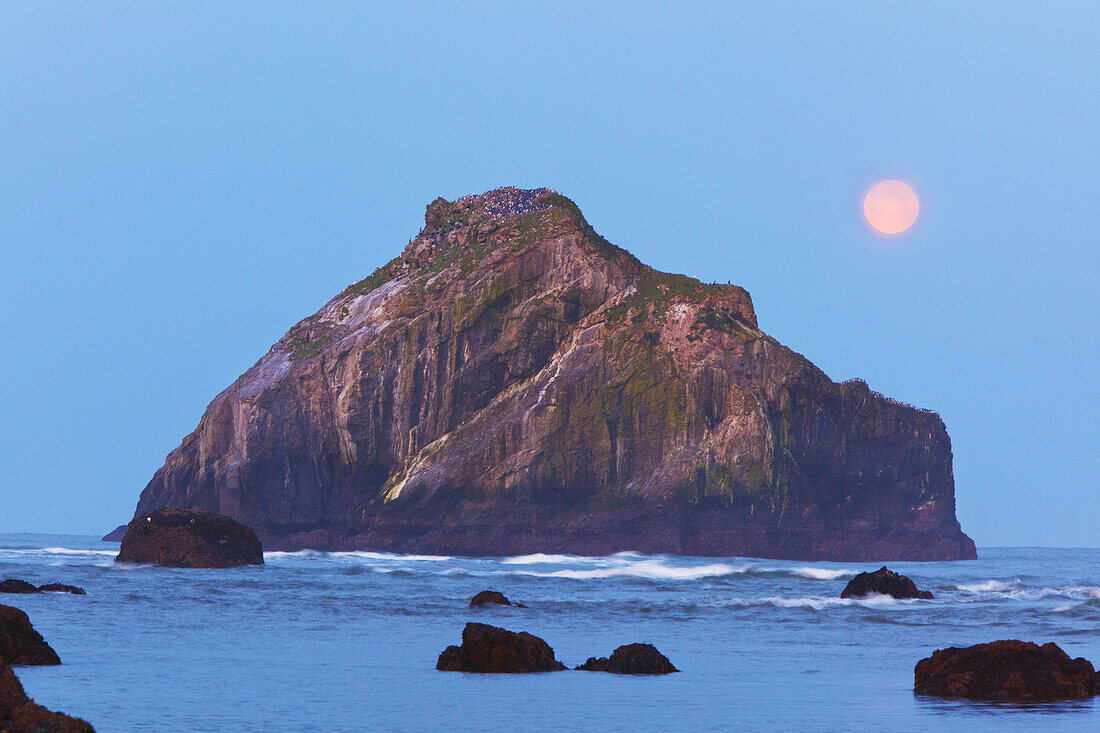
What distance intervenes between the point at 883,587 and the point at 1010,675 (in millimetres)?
23612

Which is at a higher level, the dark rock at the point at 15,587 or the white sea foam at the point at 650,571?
the dark rock at the point at 15,587

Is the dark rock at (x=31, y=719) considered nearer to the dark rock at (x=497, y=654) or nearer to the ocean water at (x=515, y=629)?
the ocean water at (x=515, y=629)

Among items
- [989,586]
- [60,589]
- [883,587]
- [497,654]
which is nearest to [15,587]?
[60,589]

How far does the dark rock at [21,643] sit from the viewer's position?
57.3 feet

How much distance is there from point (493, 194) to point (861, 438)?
42661mm

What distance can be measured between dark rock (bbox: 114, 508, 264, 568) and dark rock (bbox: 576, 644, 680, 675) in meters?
40.0

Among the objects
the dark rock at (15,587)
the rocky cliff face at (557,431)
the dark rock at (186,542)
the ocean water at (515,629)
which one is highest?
the rocky cliff face at (557,431)

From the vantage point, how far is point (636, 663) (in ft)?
60.2

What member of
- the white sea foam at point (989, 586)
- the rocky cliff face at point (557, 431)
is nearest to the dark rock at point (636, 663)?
the white sea foam at point (989, 586)

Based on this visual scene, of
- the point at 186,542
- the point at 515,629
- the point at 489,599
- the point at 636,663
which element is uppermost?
the point at 186,542

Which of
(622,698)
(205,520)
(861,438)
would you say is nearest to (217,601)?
(622,698)

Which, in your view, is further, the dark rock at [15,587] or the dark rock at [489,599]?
the dark rock at [15,587]

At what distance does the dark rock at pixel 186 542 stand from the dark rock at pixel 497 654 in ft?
128

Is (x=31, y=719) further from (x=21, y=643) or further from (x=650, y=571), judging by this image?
(x=650, y=571)
